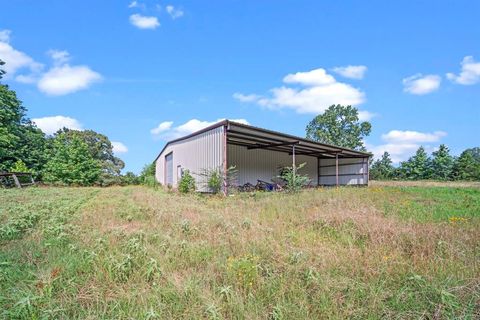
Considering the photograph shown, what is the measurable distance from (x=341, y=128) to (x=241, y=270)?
139 feet

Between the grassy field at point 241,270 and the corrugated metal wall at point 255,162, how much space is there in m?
12.7

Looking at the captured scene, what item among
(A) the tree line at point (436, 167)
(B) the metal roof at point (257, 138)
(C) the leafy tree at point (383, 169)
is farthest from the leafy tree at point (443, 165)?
(B) the metal roof at point (257, 138)

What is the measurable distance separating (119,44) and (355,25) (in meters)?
8.04

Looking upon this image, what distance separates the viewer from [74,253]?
3.67 m

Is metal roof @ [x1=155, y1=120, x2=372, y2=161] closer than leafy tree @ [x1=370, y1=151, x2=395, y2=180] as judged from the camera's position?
Yes

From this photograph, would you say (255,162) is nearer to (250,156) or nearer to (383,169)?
(250,156)

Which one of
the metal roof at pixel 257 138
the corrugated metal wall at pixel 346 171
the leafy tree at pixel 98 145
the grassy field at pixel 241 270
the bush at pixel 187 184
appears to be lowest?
the grassy field at pixel 241 270

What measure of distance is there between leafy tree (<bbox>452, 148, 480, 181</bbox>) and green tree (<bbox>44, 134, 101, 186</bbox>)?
35.5m

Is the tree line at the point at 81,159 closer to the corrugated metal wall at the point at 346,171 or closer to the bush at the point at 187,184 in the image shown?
Answer: the bush at the point at 187,184

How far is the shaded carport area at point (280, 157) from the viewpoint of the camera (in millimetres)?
14797

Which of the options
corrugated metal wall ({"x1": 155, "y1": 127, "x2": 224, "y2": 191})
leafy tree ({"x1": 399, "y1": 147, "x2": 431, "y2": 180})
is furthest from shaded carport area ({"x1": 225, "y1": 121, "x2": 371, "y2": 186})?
leafy tree ({"x1": 399, "y1": 147, "x2": 431, "y2": 180})

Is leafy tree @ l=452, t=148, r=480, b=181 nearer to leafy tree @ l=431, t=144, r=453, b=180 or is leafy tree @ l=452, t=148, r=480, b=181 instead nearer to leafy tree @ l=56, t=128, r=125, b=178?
leafy tree @ l=431, t=144, r=453, b=180

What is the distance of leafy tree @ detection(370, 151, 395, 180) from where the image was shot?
112 ft

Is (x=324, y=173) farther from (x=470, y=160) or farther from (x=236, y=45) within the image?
(x=470, y=160)
